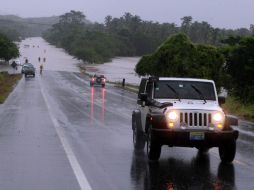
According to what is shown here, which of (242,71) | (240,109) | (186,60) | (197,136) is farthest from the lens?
(186,60)

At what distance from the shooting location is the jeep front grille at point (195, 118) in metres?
12.0

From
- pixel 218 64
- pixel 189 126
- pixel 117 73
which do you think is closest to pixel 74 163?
pixel 189 126

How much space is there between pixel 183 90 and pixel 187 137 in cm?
199

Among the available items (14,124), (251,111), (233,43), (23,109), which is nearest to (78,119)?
(14,124)

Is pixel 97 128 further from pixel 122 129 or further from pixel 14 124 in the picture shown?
pixel 14 124

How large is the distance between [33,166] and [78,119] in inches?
455

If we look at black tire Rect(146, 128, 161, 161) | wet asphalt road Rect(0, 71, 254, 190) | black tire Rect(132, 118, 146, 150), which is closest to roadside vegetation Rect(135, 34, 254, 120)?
wet asphalt road Rect(0, 71, 254, 190)

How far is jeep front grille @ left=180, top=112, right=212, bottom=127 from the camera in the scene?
472 inches

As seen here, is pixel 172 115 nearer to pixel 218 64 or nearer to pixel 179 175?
pixel 179 175

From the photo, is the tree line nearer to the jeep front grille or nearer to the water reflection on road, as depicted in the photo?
the water reflection on road

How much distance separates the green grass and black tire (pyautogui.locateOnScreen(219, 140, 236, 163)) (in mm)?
15066

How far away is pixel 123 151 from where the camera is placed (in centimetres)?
1409

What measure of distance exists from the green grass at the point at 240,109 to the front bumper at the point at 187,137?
51.6ft

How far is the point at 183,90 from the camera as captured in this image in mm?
13609
